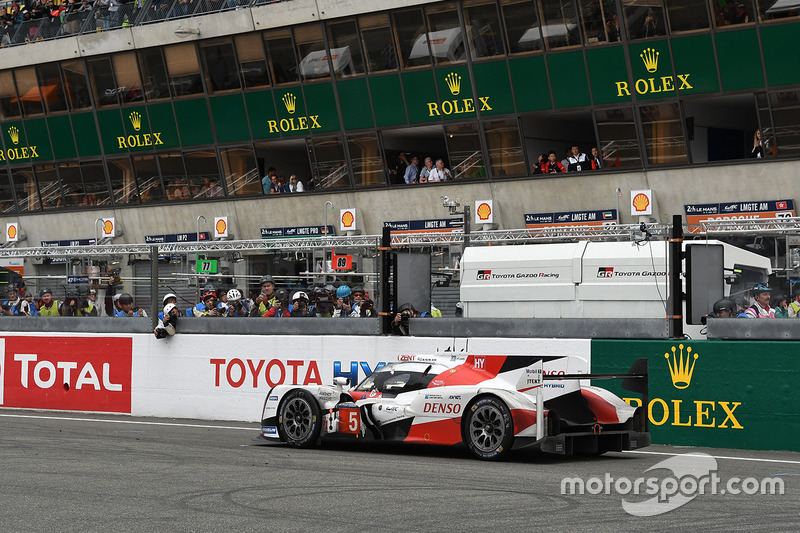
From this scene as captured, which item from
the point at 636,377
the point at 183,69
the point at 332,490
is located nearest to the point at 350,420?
the point at 636,377

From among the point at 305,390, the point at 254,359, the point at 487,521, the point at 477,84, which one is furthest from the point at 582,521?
the point at 477,84

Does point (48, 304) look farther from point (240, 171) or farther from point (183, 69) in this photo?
point (183, 69)

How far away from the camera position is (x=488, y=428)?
12.6 m

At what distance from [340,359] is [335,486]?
23.9ft

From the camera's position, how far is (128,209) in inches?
1688

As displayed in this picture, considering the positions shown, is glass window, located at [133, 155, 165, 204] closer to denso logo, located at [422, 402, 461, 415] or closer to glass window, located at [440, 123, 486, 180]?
glass window, located at [440, 123, 486, 180]

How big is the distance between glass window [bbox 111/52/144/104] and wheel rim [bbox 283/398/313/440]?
29.2 meters

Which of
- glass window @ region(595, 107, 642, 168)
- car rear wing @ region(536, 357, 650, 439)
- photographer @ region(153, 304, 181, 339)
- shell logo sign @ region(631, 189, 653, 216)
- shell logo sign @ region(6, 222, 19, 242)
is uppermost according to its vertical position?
glass window @ region(595, 107, 642, 168)

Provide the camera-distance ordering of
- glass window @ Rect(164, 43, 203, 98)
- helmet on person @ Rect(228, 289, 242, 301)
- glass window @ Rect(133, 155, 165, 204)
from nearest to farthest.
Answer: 1. helmet on person @ Rect(228, 289, 242, 301)
2. glass window @ Rect(164, 43, 203, 98)
3. glass window @ Rect(133, 155, 165, 204)

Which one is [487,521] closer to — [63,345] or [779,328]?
[779,328]

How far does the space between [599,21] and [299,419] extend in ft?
69.3

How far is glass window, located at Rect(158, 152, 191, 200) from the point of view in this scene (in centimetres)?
4147

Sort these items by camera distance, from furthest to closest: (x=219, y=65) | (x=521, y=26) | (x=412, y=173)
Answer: (x=219, y=65) → (x=412, y=173) → (x=521, y=26)

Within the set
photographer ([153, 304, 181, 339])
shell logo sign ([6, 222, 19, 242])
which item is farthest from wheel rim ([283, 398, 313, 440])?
shell logo sign ([6, 222, 19, 242])
